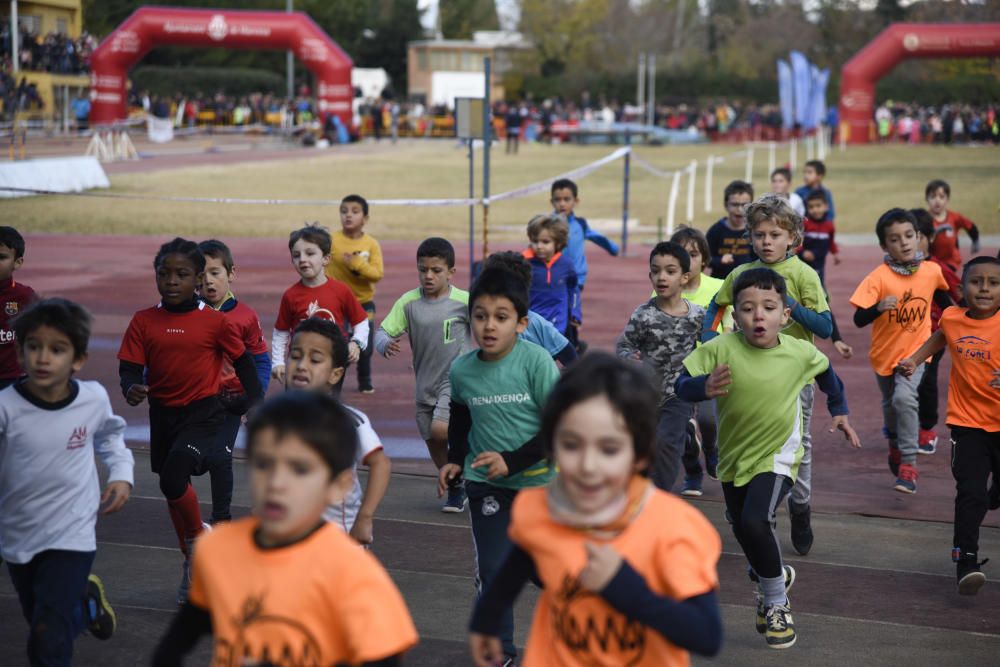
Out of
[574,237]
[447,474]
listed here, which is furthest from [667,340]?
[574,237]

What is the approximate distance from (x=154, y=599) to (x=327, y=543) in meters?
3.57

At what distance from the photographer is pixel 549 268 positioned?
9781 mm

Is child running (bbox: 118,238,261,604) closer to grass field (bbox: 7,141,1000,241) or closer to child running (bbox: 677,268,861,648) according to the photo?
child running (bbox: 677,268,861,648)

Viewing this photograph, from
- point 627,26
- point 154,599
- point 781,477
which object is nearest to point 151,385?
point 154,599

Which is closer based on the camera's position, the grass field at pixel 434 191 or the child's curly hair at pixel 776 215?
the child's curly hair at pixel 776 215

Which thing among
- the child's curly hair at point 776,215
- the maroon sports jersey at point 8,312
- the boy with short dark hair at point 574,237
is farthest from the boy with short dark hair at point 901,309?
the maroon sports jersey at point 8,312

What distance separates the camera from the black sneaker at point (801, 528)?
22.8ft

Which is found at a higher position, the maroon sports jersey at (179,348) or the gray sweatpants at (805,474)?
the maroon sports jersey at (179,348)

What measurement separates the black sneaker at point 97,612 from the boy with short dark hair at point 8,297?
7.40ft

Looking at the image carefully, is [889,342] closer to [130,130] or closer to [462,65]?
[130,130]

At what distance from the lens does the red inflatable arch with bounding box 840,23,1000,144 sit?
5109 centimetres

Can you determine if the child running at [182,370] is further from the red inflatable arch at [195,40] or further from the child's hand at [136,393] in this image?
the red inflatable arch at [195,40]

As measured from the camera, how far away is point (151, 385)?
6387mm

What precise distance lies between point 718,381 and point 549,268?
4.61m
